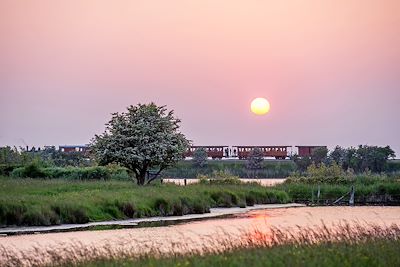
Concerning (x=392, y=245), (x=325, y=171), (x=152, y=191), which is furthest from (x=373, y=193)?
(x=392, y=245)

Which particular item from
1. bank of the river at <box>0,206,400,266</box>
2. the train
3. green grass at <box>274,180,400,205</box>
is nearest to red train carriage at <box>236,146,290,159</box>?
the train

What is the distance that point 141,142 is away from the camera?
2489 inches

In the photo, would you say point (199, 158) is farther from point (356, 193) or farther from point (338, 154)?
point (356, 193)

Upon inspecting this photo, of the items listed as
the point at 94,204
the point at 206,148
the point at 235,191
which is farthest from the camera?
the point at 206,148

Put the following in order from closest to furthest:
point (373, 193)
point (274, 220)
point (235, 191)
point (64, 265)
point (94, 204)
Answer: point (64, 265), point (94, 204), point (274, 220), point (235, 191), point (373, 193)

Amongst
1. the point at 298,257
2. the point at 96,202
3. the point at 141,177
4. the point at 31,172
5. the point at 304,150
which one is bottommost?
the point at 298,257

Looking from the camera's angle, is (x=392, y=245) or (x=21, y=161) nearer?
(x=392, y=245)

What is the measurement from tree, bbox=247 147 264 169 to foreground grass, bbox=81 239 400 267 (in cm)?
11521

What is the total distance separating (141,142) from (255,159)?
245ft

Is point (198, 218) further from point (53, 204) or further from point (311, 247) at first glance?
point (311, 247)

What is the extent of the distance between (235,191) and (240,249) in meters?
39.2

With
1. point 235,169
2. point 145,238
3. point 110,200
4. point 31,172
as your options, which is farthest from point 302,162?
point 145,238

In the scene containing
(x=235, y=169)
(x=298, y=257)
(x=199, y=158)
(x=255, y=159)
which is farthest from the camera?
(x=255, y=159)

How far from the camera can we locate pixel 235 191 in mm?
57688
